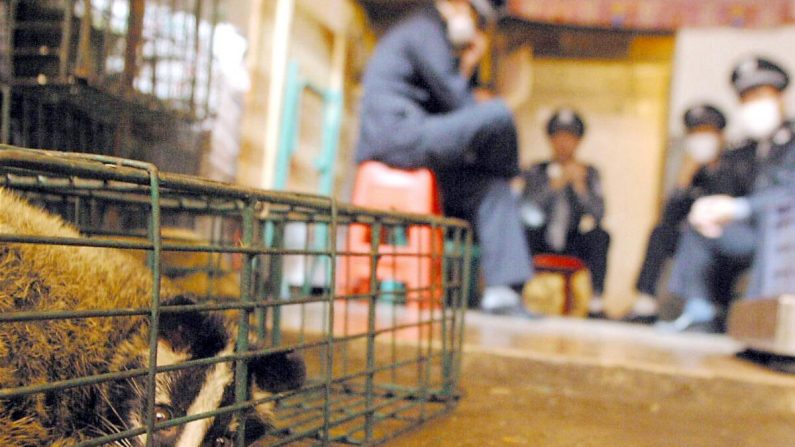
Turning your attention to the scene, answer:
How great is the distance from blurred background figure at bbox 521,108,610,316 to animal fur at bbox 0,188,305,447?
12.2 feet

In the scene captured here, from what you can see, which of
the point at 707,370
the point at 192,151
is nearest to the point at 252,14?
the point at 192,151

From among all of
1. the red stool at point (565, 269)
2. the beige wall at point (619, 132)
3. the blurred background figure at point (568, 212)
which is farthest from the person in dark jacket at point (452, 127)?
the beige wall at point (619, 132)

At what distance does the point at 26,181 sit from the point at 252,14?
2.46 m

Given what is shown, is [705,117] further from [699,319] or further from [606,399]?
[606,399]

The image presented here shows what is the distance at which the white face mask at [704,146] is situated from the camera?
432 cm

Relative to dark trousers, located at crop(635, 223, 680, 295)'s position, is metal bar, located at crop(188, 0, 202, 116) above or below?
above

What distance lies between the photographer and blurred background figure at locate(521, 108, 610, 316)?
4.44 m

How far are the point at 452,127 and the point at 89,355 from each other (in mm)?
2020

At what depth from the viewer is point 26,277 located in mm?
Answer: 768

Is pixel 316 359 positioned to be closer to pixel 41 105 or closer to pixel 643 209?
pixel 41 105

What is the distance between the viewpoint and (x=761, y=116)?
3.67 m

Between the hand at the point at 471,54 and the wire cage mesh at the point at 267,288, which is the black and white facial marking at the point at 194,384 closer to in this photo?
the wire cage mesh at the point at 267,288

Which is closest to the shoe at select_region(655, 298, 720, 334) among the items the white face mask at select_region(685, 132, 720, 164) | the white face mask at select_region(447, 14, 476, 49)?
the white face mask at select_region(685, 132, 720, 164)

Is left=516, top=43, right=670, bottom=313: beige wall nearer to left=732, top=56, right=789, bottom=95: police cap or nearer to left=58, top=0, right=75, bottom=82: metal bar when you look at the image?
left=732, top=56, right=789, bottom=95: police cap
